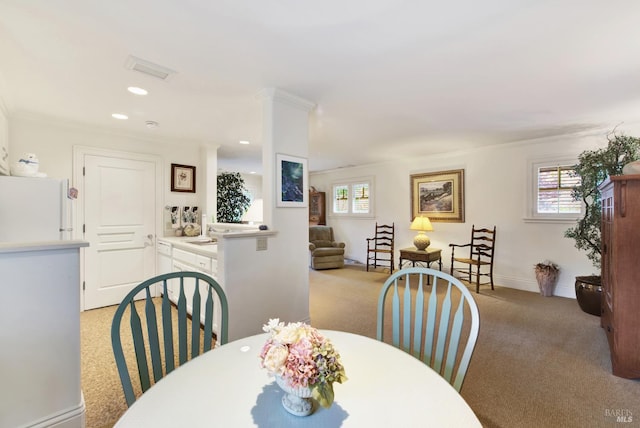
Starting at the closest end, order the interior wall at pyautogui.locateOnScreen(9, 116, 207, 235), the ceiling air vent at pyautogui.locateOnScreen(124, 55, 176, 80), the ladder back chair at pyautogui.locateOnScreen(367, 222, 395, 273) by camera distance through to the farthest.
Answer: the ceiling air vent at pyautogui.locateOnScreen(124, 55, 176, 80), the interior wall at pyautogui.locateOnScreen(9, 116, 207, 235), the ladder back chair at pyautogui.locateOnScreen(367, 222, 395, 273)

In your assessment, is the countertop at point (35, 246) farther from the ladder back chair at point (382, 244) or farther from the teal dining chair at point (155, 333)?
the ladder back chair at point (382, 244)

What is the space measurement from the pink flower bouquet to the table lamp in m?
4.52

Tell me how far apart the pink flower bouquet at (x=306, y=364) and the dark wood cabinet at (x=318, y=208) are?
6.66 m

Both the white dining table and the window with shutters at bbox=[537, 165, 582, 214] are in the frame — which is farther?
the window with shutters at bbox=[537, 165, 582, 214]

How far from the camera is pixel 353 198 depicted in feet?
22.7

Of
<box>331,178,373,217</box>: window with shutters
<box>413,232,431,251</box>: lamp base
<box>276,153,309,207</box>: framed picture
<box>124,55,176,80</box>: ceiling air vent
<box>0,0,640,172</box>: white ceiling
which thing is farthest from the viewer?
<box>331,178,373,217</box>: window with shutters

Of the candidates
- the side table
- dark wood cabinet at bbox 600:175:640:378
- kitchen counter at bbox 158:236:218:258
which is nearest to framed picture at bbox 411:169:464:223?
the side table

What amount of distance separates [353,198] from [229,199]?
109 inches

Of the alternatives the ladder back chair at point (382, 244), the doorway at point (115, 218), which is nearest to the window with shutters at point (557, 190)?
the ladder back chair at point (382, 244)

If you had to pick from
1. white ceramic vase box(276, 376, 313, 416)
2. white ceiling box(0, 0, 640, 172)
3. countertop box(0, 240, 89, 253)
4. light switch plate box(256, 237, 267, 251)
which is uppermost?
white ceiling box(0, 0, 640, 172)

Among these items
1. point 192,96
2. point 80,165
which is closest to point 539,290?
point 192,96

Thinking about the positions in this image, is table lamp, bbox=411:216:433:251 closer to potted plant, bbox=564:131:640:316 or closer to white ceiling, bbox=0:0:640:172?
potted plant, bbox=564:131:640:316

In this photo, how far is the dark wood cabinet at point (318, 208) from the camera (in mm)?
7453

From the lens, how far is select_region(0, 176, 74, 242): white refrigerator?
2410mm
